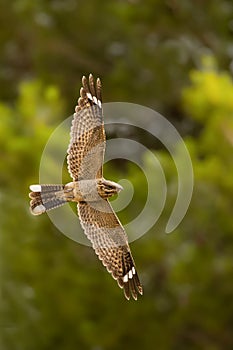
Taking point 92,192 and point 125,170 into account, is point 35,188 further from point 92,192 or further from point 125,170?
point 125,170

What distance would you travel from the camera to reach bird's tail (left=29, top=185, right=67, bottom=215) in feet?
2.93

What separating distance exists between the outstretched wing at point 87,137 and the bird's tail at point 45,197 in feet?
0.08

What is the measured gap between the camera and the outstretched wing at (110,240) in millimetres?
946

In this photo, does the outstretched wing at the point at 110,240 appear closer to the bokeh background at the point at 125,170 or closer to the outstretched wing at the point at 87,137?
the outstretched wing at the point at 87,137

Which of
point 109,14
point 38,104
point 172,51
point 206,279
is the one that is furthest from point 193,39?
point 38,104

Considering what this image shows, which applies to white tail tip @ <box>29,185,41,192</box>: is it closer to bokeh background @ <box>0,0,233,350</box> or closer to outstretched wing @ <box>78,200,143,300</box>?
outstretched wing @ <box>78,200,143,300</box>

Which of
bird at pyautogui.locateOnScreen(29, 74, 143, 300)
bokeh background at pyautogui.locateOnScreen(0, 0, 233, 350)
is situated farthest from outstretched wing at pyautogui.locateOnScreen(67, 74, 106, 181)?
bokeh background at pyautogui.locateOnScreen(0, 0, 233, 350)

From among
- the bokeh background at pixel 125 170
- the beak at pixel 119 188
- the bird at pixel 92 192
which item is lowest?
the beak at pixel 119 188

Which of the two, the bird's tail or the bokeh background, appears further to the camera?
the bokeh background

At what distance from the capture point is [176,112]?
673cm

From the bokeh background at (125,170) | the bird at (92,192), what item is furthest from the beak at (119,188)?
the bokeh background at (125,170)

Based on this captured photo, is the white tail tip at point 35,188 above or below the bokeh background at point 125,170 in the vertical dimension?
below

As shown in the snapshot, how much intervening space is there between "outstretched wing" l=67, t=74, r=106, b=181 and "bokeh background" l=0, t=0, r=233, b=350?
9.20ft

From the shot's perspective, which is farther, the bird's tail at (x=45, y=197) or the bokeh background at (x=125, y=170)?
the bokeh background at (x=125, y=170)
